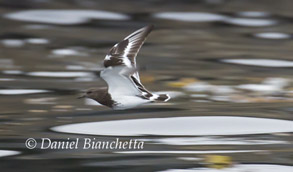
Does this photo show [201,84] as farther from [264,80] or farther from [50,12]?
[50,12]

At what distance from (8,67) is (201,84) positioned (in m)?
2.50

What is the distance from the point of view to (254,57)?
35.2 feet

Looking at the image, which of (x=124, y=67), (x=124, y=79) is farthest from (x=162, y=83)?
(x=124, y=67)

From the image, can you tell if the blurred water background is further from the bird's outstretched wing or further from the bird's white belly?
the bird's outstretched wing

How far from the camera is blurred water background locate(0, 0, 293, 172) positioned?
19.7 feet

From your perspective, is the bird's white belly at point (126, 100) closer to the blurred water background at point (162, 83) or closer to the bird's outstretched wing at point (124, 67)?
the bird's outstretched wing at point (124, 67)

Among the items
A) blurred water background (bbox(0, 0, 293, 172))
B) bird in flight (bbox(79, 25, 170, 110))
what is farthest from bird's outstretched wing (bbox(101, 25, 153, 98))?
blurred water background (bbox(0, 0, 293, 172))

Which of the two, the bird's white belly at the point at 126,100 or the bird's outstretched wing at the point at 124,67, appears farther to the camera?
the bird's white belly at the point at 126,100

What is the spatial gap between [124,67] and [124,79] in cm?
14

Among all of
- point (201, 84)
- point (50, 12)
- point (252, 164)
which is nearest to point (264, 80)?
point (201, 84)

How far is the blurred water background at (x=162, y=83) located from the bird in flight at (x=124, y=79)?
41 centimetres

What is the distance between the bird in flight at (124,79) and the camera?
588 cm

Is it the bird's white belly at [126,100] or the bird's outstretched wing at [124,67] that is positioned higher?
the bird's outstretched wing at [124,67]

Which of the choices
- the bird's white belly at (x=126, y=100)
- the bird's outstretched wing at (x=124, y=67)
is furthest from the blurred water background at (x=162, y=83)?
the bird's outstretched wing at (x=124, y=67)
